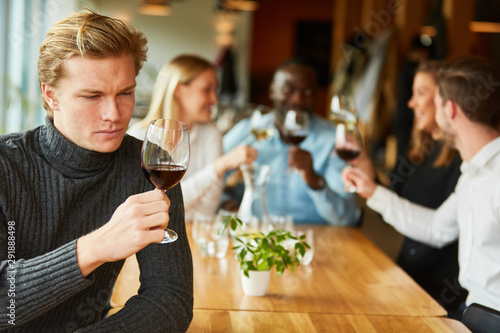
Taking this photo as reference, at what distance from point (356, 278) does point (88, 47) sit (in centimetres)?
112

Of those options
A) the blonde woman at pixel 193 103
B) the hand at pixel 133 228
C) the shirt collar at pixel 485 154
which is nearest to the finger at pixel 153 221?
the hand at pixel 133 228

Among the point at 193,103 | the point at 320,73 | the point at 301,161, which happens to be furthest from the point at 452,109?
the point at 320,73

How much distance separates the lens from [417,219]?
7.94 feet

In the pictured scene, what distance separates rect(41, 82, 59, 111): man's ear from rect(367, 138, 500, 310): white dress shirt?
137cm

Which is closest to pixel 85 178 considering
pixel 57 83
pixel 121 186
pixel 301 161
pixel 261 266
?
pixel 121 186

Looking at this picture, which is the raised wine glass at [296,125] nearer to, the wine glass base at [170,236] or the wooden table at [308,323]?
the wooden table at [308,323]

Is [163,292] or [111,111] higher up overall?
[111,111]

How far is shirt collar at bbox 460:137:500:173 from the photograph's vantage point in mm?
2088

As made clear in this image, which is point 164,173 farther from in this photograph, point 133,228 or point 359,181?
point 359,181

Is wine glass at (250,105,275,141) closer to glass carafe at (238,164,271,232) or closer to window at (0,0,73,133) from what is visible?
glass carafe at (238,164,271,232)

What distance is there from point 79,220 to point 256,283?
53 centimetres

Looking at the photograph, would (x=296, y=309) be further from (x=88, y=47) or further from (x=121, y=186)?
(x=88, y=47)

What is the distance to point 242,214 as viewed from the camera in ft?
7.84

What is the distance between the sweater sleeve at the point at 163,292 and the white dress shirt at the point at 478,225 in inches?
41.9
